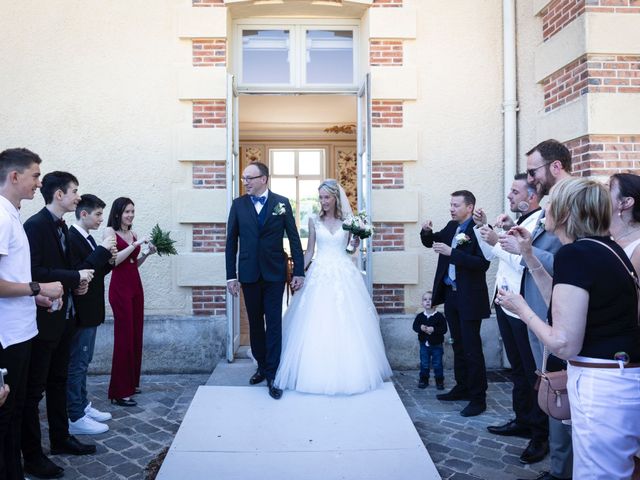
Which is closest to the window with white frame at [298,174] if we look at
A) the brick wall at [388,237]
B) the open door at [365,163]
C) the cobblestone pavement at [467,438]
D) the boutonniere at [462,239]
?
the open door at [365,163]

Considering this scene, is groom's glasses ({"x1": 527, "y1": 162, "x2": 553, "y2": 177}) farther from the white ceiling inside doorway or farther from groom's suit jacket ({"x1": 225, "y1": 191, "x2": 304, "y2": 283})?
the white ceiling inside doorway

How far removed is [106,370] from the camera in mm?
A: 6312

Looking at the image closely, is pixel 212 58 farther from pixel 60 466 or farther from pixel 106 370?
pixel 60 466

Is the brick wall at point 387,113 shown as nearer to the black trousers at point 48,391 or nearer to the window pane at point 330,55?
the window pane at point 330,55

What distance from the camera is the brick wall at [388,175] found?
650cm

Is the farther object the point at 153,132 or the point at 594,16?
the point at 153,132

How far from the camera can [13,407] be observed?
118 inches

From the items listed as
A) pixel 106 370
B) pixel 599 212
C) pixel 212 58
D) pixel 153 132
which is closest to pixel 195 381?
pixel 106 370

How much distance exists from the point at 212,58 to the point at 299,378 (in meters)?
3.88

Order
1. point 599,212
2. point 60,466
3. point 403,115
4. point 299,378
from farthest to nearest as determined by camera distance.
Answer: point 403,115
point 299,378
point 60,466
point 599,212

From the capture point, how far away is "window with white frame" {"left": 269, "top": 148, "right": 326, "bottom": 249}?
15133 mm

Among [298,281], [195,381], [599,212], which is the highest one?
[599,212]

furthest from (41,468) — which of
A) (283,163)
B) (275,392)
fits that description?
(283,163)

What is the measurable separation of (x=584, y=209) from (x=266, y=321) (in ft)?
11.1
